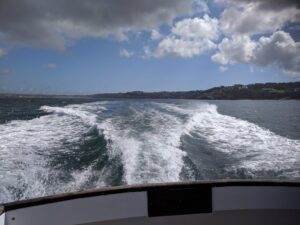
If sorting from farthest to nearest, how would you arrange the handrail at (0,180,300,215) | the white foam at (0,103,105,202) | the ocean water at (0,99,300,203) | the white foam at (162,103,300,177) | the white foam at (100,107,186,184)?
the white foam at (162,103,300,177), the white foam at (100,107,186,184), the ocean water at (0,99,300,203), the white foam at (0,103,105,202), the handrail at (0,180,300,215)

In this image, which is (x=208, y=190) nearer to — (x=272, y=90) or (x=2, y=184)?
(x=2, y=184)

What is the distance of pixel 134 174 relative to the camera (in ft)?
12.6

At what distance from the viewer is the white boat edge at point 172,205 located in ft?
4.69

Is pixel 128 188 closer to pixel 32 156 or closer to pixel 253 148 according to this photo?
pixel 32 156

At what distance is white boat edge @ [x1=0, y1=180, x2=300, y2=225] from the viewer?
1.43 metres

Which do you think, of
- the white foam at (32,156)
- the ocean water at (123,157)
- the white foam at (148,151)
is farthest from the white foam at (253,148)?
the white foam at (32,156)

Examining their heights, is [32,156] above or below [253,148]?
above

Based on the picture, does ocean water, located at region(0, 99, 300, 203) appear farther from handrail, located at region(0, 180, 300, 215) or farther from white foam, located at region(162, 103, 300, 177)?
handrail, located at region(0, 180, 300, 215)

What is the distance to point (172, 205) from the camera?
5.13ft

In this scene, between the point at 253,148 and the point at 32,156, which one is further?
the point at 253,148

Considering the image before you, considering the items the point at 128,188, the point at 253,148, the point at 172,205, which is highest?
the point at 128,188

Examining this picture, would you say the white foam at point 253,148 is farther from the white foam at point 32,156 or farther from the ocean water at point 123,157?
the white foam at point 32,156

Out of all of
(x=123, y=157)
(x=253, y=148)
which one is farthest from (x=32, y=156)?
(x=253, y=148)

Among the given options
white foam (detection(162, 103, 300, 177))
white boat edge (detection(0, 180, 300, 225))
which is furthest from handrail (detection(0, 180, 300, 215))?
white foam (detection(162, 103, 300, 177))
